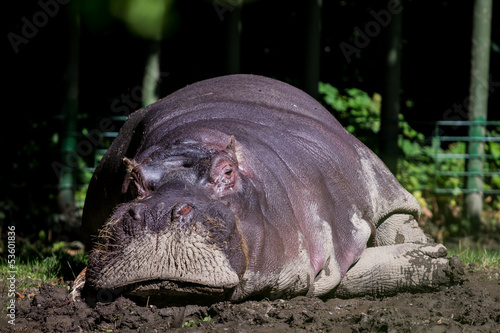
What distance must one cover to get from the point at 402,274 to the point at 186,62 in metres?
5.34

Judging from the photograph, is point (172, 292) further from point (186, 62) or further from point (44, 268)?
point (186, 62)

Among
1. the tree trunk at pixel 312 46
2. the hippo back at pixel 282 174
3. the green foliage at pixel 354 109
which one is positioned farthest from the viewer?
the green foliage at pixel 354 109

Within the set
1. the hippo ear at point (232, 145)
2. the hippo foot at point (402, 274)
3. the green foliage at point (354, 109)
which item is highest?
the green foliage at point (354, 109)

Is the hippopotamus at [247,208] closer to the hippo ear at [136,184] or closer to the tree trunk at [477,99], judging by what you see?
the hippo ear at [136,184]

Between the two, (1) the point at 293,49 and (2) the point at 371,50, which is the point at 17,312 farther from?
(2) the point at 371,50

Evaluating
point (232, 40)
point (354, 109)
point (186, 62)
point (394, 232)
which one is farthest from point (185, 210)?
point (354, 109)

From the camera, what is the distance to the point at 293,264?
10.2ft

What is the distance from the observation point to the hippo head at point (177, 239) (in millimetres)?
2631

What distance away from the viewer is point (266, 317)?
287 centimetres

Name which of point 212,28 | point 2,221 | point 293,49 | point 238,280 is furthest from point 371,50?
point 238,280

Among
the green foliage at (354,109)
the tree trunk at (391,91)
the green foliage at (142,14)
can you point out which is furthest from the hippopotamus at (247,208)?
the green foliage at (354,109)

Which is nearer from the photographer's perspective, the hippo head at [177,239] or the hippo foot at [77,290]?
the hippo head at [177,239]

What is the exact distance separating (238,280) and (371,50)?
686 centimetres

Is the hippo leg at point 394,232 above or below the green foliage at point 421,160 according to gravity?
below
